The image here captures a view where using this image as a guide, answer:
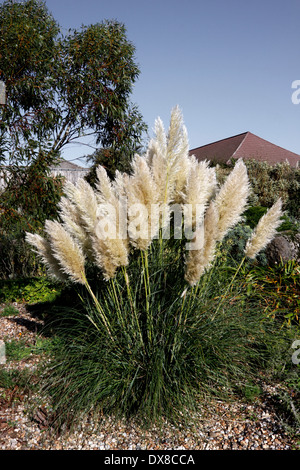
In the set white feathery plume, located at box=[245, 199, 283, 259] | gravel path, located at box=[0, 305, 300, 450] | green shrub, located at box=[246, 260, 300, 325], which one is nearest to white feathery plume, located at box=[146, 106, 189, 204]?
white feathery plume, located at box=[245, 199, 283, 259]

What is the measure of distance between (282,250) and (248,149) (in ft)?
56.7

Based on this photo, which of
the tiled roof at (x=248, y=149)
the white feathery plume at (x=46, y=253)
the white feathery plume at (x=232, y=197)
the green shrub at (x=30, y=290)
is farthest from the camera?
the tiled roof at (x=248, y=149)

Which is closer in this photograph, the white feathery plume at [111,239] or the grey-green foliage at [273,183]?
the white feathery plume at [111,239]

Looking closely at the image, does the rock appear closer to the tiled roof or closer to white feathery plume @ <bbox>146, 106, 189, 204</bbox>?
white feathery plume @ <bbox>146, 106, 189, 204</bbox>

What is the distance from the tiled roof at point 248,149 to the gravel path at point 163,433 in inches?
723

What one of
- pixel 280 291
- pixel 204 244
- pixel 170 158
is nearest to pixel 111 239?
pixel 204 244

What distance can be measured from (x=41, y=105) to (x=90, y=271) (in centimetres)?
559

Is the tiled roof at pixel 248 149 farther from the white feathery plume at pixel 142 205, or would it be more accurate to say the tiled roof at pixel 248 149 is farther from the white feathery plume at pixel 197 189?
the white feathery plume at pixel 142 205

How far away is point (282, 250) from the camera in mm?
5543

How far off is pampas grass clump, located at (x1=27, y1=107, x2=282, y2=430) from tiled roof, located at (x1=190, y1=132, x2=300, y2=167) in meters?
17.9

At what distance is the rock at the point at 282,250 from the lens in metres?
5.50

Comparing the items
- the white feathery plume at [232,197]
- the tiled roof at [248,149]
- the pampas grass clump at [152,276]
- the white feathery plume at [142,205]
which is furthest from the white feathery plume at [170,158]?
the tiled roof at [248,149]

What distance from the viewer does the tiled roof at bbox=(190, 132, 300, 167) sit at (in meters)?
21.3
